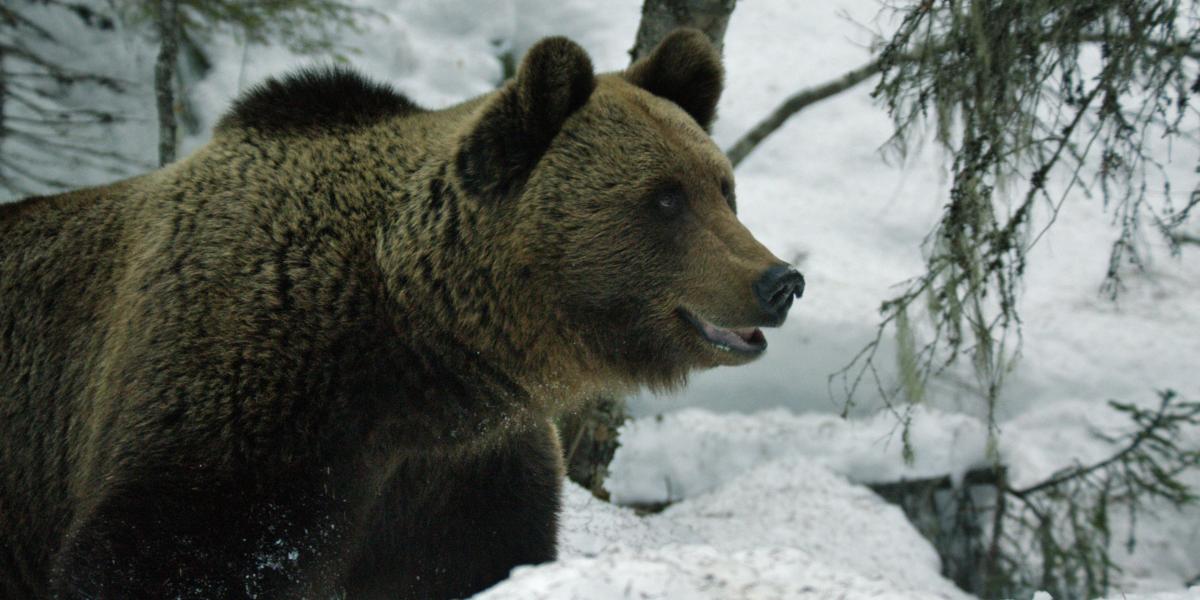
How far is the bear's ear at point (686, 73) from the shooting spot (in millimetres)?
3707

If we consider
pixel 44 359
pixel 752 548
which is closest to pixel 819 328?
pixel 752 548

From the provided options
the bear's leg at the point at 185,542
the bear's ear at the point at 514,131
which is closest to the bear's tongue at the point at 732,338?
the bear's ear at the point at 514,131

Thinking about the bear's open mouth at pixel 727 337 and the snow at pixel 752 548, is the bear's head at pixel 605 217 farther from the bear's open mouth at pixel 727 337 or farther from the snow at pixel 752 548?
the snow at pixel 752 548

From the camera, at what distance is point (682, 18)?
19.1 ft

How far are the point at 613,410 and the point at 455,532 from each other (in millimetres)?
2541

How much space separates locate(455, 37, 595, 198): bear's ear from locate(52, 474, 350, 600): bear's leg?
1.09 metres

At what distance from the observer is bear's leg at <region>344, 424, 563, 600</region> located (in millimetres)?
3516

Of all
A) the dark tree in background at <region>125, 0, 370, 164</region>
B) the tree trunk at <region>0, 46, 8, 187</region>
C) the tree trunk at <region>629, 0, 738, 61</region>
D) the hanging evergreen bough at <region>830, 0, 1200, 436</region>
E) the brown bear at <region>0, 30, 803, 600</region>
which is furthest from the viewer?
the tree trunk at <region>0, 46, 8, 187</region>

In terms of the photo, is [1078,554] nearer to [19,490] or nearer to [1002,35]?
[1002,35]

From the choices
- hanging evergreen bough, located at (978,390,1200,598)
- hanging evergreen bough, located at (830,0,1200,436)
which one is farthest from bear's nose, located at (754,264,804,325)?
hanging evergreen bough, located at (978,390,1200,598)

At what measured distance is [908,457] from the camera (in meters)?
4.93

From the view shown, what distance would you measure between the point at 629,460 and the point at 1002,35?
4728 millimetres

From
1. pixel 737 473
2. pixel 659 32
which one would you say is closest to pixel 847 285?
pixel 737 473

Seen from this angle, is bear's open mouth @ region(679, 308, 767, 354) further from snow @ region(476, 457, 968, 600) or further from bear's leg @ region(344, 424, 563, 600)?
bear's leg @ region(344, 424, 563, 600)
